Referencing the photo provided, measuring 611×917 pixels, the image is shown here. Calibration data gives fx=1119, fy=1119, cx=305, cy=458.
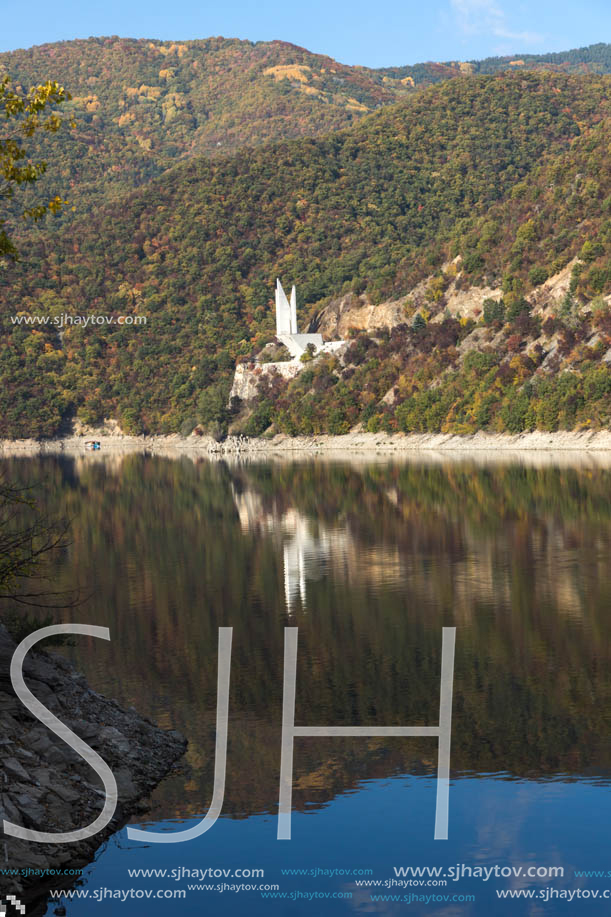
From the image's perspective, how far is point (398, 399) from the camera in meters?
119

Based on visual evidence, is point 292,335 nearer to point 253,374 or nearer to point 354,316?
point 253,374

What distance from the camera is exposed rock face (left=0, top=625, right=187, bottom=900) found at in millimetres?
12766

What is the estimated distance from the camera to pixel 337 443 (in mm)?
121375

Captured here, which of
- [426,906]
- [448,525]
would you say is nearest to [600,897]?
[426,906]

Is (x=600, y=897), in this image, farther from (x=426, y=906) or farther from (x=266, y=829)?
(x=266, y=829)

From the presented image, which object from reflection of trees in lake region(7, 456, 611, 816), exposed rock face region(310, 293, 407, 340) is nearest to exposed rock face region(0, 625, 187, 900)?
reflection of trees in lake region(7, 456, 611, 816)

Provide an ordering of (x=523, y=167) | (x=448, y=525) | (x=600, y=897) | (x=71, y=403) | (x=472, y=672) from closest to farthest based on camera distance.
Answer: (x=600, y=897), (x=472, y=672), (x=448, y=525), (x=71, y=403), (x=523, y=167)

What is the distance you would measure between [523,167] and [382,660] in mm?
179082

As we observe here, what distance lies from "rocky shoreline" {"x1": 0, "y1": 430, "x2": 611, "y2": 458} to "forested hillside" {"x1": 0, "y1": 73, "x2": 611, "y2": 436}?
1.59m

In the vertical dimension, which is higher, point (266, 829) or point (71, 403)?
point (266, 829)

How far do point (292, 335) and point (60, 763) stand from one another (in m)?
130

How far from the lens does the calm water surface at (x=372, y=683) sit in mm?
13250

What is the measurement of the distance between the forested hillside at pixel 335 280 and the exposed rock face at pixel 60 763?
3413 inches

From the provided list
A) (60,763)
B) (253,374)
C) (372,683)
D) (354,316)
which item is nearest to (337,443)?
(354,316)
